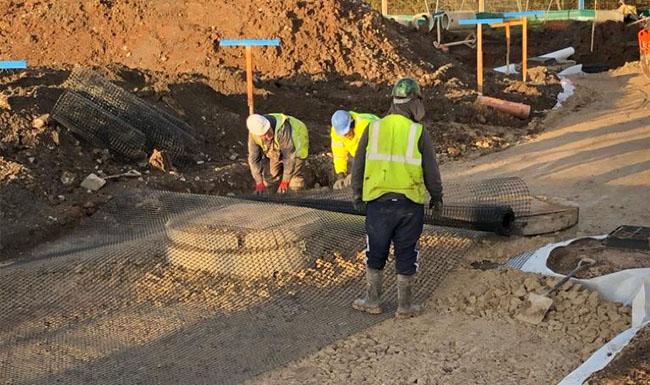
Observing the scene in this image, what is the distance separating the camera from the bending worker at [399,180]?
17.4ft

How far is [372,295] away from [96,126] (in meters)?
Result: 5.77

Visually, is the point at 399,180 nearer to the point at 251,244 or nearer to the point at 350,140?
the point at 251,244

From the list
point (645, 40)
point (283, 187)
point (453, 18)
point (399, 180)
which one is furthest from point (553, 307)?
point (453, 18)

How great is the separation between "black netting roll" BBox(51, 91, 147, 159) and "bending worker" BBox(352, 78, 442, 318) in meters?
5.37

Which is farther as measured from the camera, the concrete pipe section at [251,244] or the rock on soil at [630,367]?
the concrete pipe section at [251,244]

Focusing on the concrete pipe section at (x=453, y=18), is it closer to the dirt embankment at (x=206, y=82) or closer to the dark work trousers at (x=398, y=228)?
the dirt embankment at (x=206, y=82)

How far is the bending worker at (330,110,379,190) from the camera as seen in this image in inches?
293

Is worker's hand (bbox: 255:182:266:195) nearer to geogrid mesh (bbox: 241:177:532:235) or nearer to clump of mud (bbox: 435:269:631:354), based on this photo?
geogrid mesh (bbox: 241:177:532:235)

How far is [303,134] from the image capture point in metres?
8.42

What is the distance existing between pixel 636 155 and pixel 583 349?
6.68m

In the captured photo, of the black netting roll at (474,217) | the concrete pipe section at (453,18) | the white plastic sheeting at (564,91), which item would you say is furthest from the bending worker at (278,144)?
the concrete pipe section at (453,18)

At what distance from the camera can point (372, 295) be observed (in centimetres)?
567

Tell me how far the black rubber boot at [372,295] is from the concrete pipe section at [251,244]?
86cm

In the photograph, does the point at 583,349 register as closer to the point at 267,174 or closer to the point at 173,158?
the point at 267,174
